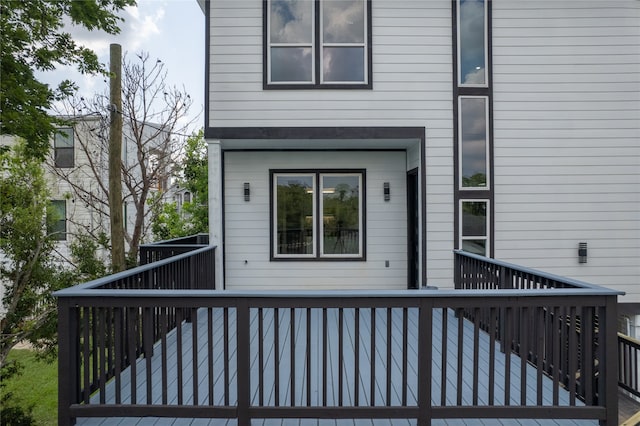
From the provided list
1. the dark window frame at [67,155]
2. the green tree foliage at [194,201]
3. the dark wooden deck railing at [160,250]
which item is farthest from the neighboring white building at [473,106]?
the dark window frame at [67,155]

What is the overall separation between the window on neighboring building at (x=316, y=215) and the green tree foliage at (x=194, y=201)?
5875 mm

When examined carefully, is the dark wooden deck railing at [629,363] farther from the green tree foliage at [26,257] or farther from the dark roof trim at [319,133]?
the green tree foliage at [26,257]

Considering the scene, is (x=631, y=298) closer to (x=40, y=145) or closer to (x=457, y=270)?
(x=457, y=270)

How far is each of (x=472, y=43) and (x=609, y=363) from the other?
5085 millimetres

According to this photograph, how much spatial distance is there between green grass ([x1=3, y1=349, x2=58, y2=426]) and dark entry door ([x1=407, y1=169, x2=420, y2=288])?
7.00 metres

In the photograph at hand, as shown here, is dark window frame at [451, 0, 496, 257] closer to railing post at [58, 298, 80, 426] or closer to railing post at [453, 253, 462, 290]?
railing post at [453, 253, 462, 290]

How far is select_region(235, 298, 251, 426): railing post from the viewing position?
2.53 m

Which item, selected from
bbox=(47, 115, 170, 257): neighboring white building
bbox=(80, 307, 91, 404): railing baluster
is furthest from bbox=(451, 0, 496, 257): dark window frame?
bbox=(47, 115, 170, 257): neighboring white building

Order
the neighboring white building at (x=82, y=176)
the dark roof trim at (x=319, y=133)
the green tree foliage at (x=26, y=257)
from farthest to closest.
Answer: the neighboring white building at (x=82, y=176)
the green tree foliage at (x=26, y=257)
the dark roof trim at (x=319, y=133)

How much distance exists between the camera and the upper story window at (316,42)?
6023 millimetres

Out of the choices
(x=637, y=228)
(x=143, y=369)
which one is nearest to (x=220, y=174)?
(x=143, y=369)

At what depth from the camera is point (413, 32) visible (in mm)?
5973

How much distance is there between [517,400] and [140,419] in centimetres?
288

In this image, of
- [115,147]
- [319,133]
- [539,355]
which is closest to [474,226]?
[319,133]
